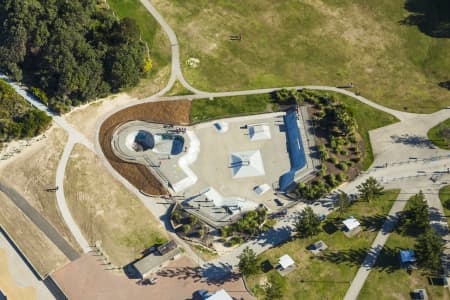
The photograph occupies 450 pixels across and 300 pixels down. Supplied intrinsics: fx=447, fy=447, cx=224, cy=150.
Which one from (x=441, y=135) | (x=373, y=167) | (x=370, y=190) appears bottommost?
(x=441, y=135)

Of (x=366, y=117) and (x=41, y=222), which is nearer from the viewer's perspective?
(x=41, y=222)

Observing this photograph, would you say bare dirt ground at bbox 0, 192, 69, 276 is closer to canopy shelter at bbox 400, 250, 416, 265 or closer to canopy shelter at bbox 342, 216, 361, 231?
canopy shelter at bbox 342, 216, 361, 231

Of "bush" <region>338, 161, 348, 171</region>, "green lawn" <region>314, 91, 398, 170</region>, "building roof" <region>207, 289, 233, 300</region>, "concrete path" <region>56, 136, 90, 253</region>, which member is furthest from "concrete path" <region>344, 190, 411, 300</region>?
"concrete path" <region>56, 136, 90, 253</region>

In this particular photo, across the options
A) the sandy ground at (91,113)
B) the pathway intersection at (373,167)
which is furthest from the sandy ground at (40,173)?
the sandy ground at (91,113)

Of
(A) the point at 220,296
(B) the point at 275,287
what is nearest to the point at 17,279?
(A) the point at 220,296

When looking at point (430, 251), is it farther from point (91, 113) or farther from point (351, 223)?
point (91, 113)

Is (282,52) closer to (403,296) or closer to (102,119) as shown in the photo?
(102,119)

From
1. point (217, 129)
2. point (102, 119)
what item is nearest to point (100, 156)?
point (102, 119)
